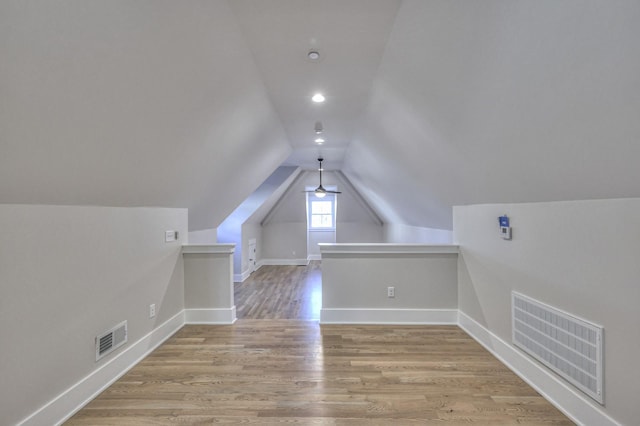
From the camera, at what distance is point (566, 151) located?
1668 mm

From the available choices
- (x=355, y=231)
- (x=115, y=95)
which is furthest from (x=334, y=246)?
(x=355, y=231)

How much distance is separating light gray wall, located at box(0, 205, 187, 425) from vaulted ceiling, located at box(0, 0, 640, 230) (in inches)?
7.5

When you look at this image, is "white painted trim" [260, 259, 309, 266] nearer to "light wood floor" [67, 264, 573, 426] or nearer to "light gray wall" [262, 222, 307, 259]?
"light gray wall" [262, 222, 307, 259]

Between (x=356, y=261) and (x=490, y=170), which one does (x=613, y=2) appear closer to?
(x=490, y=170)

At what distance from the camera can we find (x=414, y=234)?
615 cm

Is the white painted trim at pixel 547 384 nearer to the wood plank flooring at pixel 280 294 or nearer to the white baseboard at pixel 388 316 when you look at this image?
the white baseboard at pixel 388 316

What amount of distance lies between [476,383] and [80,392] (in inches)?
117

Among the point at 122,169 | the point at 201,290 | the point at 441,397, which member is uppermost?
the point at 122,169

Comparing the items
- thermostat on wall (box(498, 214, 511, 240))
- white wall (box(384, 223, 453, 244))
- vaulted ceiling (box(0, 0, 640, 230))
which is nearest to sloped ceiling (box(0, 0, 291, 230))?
vaulted ceiling (box(0, 0, 640, 230))

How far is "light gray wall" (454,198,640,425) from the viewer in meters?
1.63

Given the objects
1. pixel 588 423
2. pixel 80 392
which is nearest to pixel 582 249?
pixel 588 423

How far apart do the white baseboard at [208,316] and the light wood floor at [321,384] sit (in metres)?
0.33

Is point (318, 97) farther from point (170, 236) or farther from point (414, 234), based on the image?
point (414, 234)

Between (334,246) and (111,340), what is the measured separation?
2.33m
